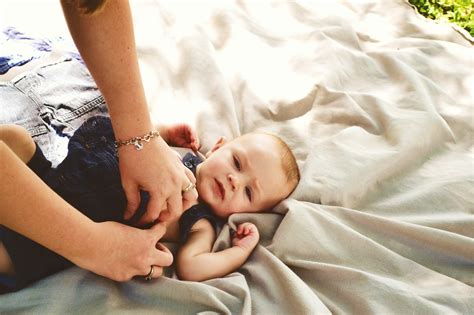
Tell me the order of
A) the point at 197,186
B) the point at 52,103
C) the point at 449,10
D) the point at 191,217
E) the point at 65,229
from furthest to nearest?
the point at 449,10 < the point at 52,103 < the point at 197,186 < the point at 191,217 < the point at 65,229

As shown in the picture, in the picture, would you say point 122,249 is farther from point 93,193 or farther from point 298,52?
point 298,52

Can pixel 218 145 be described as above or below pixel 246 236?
above

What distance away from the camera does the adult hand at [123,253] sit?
110cm

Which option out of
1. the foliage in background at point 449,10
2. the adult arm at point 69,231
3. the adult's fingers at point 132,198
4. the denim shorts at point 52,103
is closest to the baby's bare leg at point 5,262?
the adult arm at point 69,231

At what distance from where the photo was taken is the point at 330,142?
167 centimetres

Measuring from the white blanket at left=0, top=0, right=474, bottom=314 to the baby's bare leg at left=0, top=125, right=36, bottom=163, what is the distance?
0.34 metres

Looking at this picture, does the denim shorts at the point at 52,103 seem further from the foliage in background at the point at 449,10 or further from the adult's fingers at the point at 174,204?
the foliage in background at the point at 449,10

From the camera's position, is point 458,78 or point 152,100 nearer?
point 152,100

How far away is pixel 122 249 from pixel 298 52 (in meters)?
1.31

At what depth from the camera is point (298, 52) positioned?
2.14m

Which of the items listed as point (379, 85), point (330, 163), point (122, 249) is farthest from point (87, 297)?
point (379, 85)

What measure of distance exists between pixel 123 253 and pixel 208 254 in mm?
275

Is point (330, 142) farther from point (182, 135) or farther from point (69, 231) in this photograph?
point (69, 231)

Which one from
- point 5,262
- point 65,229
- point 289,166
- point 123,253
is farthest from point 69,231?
point 289,166
